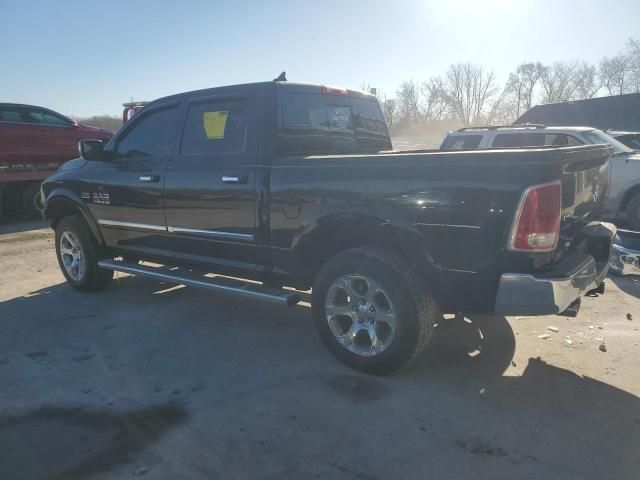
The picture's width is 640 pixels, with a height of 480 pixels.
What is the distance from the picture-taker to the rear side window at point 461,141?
344 inches

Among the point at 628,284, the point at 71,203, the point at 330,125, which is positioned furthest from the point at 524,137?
the point at 71,203

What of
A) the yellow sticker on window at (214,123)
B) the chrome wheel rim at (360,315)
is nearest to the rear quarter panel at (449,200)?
the chrome wheel rim at (360,315)

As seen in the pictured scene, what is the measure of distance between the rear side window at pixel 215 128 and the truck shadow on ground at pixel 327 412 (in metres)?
1.57

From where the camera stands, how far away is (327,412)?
3.15 metres

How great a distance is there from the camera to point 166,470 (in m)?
2.62

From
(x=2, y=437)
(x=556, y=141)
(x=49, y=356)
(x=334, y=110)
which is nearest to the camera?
(x=2, y=437)

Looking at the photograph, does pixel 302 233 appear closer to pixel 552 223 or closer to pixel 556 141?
pixel 552 223

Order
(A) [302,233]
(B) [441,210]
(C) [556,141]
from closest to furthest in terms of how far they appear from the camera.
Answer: (B) [441,210]
(A) [302,233]
(C) [556,141]

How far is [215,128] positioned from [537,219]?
2.69 metres

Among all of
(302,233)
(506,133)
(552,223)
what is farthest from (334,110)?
(506,133)

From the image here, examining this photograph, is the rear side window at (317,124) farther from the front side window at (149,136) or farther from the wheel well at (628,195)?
the wheel well at (628,195)

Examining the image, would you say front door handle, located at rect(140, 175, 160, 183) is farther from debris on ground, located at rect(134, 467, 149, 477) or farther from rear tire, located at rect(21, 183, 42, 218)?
rear tire, located at rect(21, 183, 42, 218)

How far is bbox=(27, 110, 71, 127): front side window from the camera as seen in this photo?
36.8ft

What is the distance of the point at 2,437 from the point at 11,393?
0.60 meters
